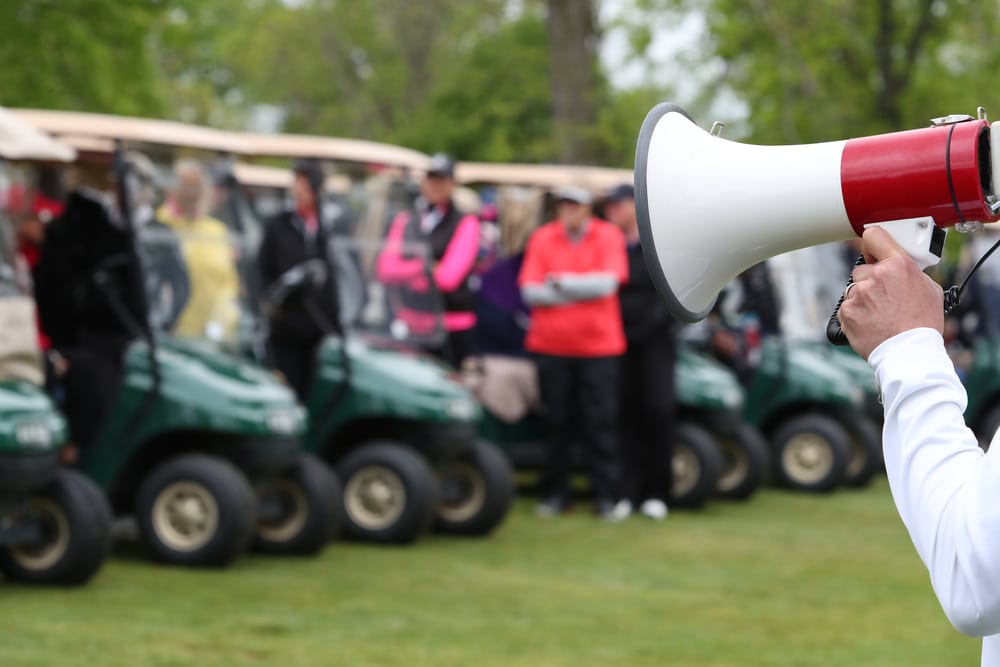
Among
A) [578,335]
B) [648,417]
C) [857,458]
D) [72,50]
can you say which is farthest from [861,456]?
[72,50]

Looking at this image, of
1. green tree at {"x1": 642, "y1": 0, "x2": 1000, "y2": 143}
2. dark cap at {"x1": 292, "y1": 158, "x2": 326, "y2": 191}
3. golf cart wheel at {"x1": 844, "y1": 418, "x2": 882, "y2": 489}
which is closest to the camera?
dark cap at {"x1": 292, "y1": 158, "x2": 326, "y2": 191}

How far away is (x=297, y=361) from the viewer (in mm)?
9297

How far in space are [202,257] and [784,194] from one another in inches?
249

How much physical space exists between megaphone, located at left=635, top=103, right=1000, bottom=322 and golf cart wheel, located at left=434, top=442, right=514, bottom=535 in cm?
687

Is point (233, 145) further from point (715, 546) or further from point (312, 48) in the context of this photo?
point (312, 48)

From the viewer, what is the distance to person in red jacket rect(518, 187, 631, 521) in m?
10.2

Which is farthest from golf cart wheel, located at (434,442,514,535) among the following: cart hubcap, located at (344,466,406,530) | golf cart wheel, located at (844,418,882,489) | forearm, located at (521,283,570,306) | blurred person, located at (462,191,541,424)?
golf cart wheel, located at (844,418,882,489)

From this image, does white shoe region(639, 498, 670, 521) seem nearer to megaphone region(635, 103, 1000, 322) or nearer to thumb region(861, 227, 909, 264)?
megaphone region(635, 103, 1000, 322)

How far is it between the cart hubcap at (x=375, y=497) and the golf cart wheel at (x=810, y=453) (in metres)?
4.48

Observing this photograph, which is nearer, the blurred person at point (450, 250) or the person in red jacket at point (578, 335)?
the person in red jacket at point (578, 335)

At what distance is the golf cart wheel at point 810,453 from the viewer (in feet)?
41.1

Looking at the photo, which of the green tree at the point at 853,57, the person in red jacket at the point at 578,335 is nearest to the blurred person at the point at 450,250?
the person in red jacket at the point at 578,335

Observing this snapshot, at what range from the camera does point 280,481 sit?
8.58 meters

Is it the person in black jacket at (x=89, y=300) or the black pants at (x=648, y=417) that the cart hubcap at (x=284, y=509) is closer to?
the person in black jacket at (x=89, y=300)
